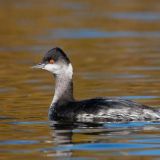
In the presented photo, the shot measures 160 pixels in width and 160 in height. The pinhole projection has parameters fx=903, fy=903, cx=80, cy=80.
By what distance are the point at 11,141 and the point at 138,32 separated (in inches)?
642

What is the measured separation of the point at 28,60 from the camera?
2386cm

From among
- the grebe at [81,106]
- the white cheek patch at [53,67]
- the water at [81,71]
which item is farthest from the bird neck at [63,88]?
the water at [81,71]

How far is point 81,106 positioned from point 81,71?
6.90m

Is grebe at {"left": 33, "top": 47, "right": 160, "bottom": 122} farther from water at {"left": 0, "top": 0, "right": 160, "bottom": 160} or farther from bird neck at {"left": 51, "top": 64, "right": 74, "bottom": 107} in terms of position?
water at {"left": 0, "top": 0, "right": 160, "bottom": 160}

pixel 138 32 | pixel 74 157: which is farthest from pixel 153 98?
pixel 138 32

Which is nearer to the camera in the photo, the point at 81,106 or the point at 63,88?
the point at 81,106

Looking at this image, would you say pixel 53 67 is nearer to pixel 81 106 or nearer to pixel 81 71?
pixel 81 106

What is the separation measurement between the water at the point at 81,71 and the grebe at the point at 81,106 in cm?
20

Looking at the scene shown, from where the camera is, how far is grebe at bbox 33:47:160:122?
14.7 m

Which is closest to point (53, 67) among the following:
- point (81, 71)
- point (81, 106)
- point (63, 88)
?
point (63, 88)

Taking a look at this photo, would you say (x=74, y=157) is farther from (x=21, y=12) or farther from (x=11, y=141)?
(x=21, y=12)

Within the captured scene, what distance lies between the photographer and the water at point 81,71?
42.7 ft

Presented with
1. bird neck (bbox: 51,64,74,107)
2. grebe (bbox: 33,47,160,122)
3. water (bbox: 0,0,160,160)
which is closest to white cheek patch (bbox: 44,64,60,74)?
grebe (bbox: 33,47,160,122)

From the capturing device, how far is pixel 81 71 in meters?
22.1
